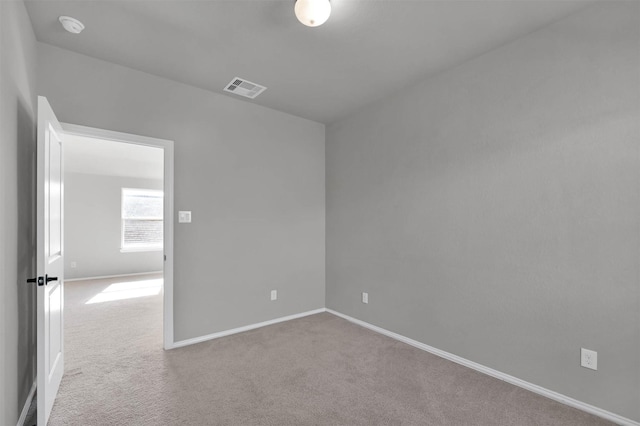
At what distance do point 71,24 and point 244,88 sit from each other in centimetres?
141

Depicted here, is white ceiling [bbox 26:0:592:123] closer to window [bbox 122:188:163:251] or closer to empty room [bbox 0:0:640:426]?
empty room [bbox 0:0:640:426]

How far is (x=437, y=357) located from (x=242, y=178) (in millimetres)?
2718

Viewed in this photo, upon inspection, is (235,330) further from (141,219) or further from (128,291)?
(141,219)

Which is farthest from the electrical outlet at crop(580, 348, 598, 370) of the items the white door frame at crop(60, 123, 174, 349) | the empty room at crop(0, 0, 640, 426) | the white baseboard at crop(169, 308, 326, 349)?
the white door frame at crop(60, 123, 174, 349)

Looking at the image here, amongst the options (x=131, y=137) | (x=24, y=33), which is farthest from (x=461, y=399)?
(x=24, y=33)

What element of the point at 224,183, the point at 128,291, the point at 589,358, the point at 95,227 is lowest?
the point at 128,291

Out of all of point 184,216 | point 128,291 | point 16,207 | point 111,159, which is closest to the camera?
point 16,207

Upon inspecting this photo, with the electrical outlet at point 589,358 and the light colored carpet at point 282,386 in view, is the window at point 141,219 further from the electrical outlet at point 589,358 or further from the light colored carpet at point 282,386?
the electrical outlet at point 589,358

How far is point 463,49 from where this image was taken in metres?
2.47

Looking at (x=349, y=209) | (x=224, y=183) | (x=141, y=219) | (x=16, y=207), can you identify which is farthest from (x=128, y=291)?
(x=349, y=209)

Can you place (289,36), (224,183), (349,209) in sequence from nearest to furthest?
(289,36), (224,183), (349,209)

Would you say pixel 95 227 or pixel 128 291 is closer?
pixel 128 291

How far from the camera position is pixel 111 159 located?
659 centimetres

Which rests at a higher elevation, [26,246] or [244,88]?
[244,88]
